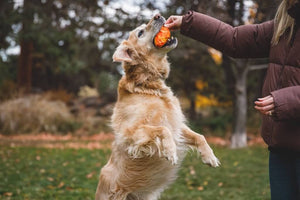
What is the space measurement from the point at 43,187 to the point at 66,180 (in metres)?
0.60

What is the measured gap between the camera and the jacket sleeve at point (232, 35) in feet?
9.30

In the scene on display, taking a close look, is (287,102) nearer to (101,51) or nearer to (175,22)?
(175,22)

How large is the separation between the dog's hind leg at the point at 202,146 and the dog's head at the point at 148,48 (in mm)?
879

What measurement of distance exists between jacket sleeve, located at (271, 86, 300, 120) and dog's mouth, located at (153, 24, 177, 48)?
1789mm

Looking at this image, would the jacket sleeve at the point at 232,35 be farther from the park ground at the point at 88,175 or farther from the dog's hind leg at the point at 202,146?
the park ground at the point at 88,175

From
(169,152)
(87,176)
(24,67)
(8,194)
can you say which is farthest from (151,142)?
(24,67)

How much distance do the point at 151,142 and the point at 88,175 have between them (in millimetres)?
4097

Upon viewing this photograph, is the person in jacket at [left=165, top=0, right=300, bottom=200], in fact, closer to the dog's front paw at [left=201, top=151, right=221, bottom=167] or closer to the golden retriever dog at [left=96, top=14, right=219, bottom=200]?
the dog's front paw at [left=201, top=151, right=221, bottom=167]

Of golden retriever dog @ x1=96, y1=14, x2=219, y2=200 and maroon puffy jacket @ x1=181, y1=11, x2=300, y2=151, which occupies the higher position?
maroon puffy jacket @ x1=181, y1=11, x2=300, y2=151

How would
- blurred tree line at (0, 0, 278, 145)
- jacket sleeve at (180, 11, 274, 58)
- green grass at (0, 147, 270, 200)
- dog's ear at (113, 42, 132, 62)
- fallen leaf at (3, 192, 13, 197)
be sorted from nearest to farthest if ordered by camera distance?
jacket sleeve at (180, 11, 274, 58) → dog's ear at (113, 42, 132, 62) → fallen leaf at (3, 192, 13, 197) → green grass at (0, 147, 270, 200) → blurred tree line at (0, 0, 278, 145)

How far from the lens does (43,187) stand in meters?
5.87

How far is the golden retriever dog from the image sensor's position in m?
3.22

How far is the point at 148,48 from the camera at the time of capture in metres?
3.99

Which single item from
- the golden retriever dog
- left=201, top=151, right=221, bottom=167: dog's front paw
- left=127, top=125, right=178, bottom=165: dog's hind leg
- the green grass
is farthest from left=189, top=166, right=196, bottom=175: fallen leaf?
left=127, top=125, right=178, bottom=165: dog's hind leg
